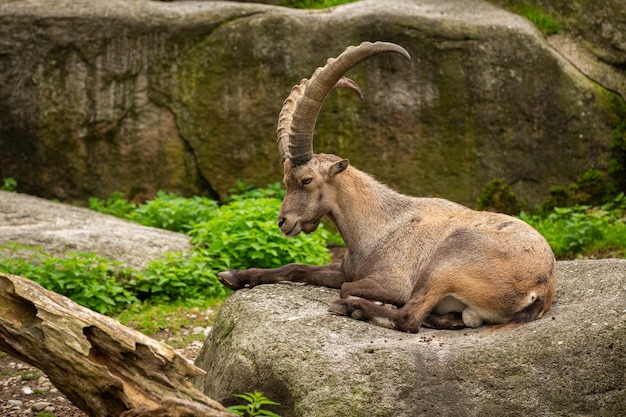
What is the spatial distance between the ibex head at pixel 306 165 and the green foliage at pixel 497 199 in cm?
602

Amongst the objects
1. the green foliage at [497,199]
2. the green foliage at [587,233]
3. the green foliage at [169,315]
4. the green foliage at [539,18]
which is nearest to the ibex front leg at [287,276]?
the green foliage at [169,315]

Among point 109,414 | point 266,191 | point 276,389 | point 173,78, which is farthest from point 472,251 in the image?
point 173,78

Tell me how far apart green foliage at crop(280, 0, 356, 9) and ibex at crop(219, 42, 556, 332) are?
7.31m

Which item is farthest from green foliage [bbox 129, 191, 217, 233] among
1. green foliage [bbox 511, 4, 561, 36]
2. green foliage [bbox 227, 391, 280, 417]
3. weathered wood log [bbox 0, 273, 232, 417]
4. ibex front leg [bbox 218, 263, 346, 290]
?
weathered wood log [bbox 0, 273, 232, 417]

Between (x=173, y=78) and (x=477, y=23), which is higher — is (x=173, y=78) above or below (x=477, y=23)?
below

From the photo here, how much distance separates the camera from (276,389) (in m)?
5.90

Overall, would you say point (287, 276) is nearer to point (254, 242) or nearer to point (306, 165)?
point (306, 165)

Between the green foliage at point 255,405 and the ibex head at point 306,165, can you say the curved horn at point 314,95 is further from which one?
the green foliage at point 255,405

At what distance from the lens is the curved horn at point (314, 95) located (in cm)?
692

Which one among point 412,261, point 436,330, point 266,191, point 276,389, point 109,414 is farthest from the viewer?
point 266,191

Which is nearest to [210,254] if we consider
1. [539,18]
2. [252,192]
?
[252,192]

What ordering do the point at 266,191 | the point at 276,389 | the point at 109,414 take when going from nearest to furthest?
the point at 109,414 < the point at 276,389 < the point at 266,191

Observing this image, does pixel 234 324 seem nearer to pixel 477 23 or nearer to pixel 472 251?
pixel 472 251

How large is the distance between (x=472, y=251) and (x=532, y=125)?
7160 mm
